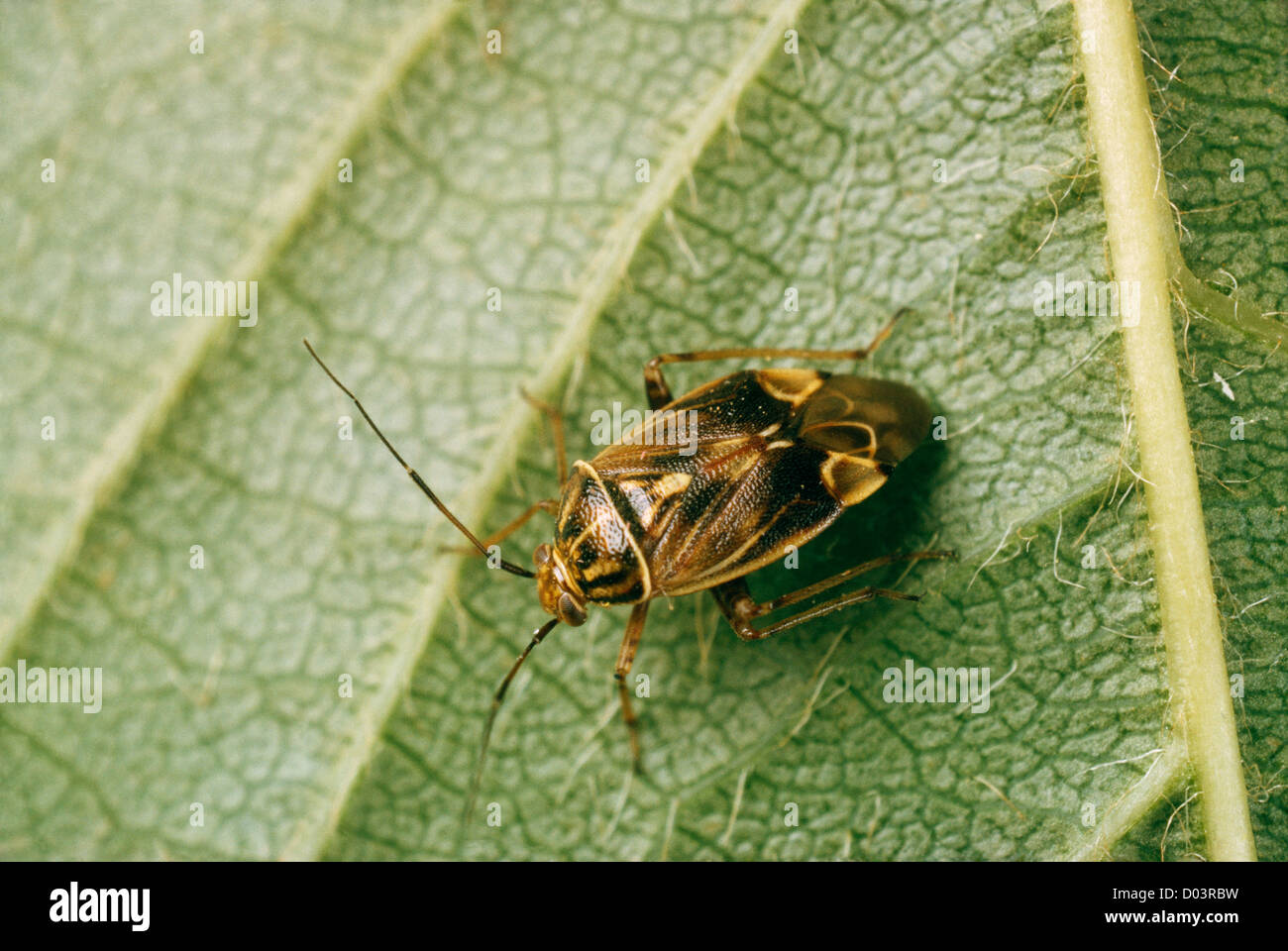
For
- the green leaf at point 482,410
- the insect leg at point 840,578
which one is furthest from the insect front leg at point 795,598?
the green leaf at point 482,410

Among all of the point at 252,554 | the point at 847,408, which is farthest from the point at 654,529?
the point at 252,554

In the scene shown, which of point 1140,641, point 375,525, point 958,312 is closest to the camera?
point 1140,641

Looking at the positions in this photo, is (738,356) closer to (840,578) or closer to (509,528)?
(840,578)

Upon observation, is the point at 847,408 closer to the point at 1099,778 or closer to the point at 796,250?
the point at 796,250

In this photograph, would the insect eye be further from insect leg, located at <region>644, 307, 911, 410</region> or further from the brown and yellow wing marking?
insect leg, located at <region>644, 307, 911, 410</region>

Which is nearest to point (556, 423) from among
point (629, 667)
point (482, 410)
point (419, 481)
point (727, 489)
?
point (482, 410)

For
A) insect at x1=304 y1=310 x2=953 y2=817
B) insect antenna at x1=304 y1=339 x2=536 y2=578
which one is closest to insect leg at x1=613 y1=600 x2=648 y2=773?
insect at x1=304 y1=310 x2=953 y2=817
